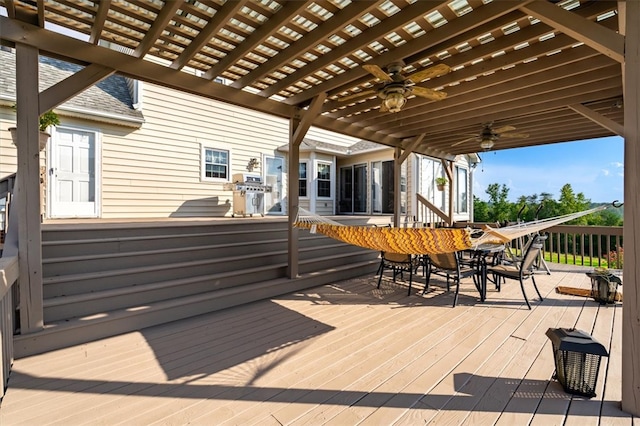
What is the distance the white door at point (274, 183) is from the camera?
8305 mm

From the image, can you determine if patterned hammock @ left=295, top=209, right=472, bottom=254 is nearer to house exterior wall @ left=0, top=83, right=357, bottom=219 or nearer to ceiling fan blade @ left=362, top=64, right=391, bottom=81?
ceiling fan blade @ left=362, top=64, right=391, bottom=81

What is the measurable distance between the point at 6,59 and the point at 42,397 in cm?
663

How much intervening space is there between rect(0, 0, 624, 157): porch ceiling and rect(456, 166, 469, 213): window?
6.12m

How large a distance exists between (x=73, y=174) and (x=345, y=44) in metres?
5.48

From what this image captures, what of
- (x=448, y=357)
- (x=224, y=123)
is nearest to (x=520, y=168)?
(x=224, y=123)

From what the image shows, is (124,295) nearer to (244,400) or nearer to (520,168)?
(244,400)

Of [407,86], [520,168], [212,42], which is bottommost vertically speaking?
[407,86]

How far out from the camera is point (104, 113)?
5.69 m

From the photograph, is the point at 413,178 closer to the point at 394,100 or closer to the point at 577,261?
the point at 577,261

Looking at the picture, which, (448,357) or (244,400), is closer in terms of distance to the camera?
(244,400)

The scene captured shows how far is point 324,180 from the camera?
369 inches

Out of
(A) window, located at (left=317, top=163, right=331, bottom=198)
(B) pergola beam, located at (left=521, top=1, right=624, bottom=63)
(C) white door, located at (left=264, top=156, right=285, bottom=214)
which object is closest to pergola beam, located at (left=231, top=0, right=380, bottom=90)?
(B) pergola beam, located at (left=521, top=1, right=624, bottom=63)

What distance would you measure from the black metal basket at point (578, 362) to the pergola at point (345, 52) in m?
0.15

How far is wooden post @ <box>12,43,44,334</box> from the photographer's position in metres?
2.52
